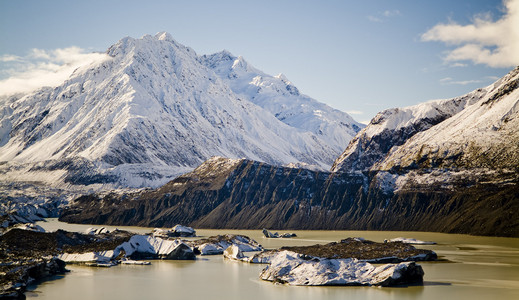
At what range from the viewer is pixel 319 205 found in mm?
173250

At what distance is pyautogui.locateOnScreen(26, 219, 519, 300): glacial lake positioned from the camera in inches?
2341

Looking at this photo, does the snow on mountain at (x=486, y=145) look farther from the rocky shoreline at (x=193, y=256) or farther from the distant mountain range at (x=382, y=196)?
the rocky shoreline at (x=193, y=256)

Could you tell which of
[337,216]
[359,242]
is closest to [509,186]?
[337,216]

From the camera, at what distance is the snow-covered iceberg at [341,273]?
64.1 m

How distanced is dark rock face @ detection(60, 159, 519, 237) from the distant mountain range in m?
0.28

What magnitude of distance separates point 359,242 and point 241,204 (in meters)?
82.8

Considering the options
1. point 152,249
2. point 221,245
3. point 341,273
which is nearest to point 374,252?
point 341,273

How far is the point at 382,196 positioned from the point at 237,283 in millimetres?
106872

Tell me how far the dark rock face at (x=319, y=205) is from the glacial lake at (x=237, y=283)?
50.9 meters

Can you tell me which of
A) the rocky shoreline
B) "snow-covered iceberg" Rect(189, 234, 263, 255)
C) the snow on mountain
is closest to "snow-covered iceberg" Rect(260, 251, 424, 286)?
the rocky shoreline

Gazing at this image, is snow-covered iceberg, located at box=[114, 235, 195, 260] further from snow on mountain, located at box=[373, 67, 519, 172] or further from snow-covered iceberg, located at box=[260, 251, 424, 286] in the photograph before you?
snow on mountain, located at box=[373, 67, 519, 172]

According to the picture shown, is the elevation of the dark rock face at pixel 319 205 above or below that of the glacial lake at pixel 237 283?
above

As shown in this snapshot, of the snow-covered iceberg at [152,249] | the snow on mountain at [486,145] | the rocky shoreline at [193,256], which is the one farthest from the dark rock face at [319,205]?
the snow-covered iceberg at [152,249]

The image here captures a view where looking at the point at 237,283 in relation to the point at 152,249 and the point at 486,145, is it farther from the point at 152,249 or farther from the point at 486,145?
the point at 486,145
